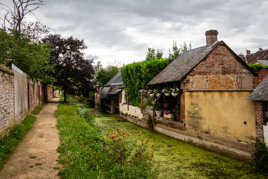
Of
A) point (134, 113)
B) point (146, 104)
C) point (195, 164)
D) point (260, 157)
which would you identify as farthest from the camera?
point (134, 113)

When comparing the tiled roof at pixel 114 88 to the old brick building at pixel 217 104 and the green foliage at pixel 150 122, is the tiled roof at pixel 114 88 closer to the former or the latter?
the green foliage at pixel 150 122

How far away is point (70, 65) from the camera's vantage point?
2425 cm

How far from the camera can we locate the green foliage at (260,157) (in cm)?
538

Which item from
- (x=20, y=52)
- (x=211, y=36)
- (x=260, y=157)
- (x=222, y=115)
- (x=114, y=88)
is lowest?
(x=260, y=157)

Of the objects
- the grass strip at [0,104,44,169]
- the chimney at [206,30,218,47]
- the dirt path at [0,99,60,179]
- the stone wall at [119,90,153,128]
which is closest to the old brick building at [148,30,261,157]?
the chimney at [206,30,218,47]

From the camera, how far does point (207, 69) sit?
10.3 meters

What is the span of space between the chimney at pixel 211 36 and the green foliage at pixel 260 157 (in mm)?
7834

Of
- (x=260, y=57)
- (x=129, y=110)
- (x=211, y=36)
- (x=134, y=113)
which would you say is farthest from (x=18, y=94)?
(x=260, y=57)

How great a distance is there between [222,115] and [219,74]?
4044mm

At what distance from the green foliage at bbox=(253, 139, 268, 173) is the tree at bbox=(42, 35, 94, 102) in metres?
22.1

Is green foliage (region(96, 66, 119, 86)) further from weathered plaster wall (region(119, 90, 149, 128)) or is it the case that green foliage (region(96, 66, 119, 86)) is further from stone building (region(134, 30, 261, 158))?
stone building (region(134, 30, 261, 158))

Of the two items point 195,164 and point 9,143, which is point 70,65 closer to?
point 9,143

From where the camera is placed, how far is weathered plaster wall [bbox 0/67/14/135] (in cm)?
614

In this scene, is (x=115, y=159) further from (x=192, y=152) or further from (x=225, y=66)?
(x=225, y=66)
